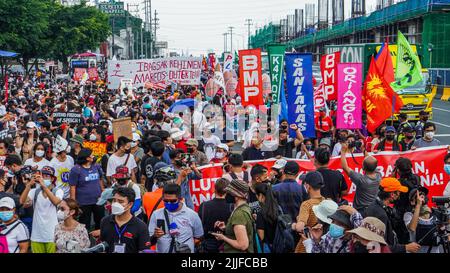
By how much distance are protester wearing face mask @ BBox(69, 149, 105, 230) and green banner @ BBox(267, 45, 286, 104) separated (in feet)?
18.7

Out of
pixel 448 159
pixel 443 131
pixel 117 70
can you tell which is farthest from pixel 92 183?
pixel 443 131

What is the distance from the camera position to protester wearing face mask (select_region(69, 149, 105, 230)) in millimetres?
8516

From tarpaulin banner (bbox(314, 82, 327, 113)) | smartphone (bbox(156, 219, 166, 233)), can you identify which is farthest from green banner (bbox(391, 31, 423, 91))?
smartphone (bbox(156, 219, 166, 233))

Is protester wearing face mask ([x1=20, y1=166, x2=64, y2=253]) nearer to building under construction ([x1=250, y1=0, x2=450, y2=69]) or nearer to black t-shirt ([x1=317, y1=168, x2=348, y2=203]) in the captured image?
black t-shirt ([x1=317, y1=168, x2=348, y2=203])

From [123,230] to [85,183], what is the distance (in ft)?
10.00

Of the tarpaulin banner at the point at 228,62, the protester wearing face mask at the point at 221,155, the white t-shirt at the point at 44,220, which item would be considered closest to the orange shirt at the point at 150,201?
the white t-shirt at the point at 44,220

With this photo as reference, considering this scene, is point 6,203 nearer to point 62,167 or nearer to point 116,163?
point 62,167

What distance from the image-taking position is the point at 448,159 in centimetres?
902

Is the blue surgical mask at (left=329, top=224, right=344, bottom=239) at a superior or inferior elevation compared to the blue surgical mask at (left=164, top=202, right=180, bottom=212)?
inferior

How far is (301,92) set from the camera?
11.5 metres

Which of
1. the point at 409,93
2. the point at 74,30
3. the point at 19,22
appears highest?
the point at 74,30

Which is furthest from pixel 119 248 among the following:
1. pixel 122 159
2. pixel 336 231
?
pixel 122 159
